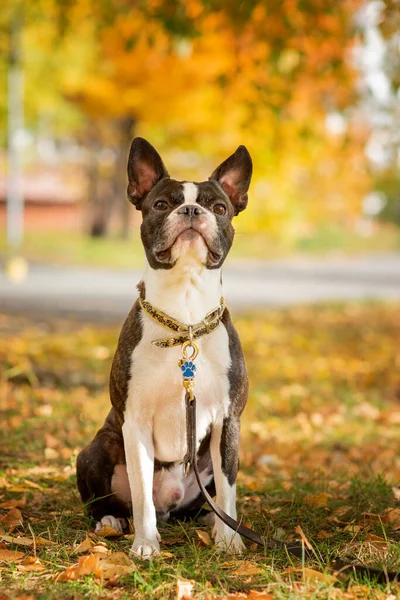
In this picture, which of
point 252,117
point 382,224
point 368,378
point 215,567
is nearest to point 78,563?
point 215,567

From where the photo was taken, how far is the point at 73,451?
5.19 m

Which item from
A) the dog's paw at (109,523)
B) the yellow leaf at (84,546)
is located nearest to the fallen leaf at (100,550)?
the yellow leaf at (84,546)

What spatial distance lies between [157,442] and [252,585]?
74 cm

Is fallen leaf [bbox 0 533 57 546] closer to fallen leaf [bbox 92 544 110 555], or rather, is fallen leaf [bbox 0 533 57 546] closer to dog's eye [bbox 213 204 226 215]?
fallen leaf [bbox 92 544 110 555]

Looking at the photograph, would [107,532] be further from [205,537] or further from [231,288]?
[231,288]

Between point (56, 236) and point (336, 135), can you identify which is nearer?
point (336, 135)

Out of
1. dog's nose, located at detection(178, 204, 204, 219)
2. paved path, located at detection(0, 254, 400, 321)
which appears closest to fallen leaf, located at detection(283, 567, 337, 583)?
dog's nose, located at detection(178, 204, 204, 219)

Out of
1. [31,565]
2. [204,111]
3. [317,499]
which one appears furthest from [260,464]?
[204,111]

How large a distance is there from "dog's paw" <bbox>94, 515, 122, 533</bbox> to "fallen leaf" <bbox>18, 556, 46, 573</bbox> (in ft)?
1.59

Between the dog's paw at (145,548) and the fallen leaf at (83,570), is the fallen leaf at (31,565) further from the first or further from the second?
the dog's paw at (145,548)

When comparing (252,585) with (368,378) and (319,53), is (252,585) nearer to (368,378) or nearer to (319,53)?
(368,378)

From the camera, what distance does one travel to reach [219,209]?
3498 mm

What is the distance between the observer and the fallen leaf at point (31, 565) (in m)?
3.22

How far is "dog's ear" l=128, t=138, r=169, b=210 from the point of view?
143 inches
